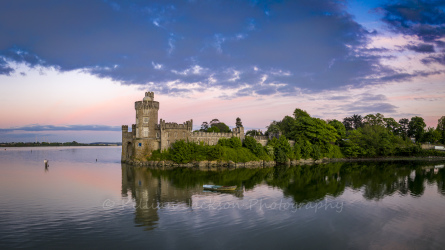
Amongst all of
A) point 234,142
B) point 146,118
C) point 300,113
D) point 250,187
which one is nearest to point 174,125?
point 146,118

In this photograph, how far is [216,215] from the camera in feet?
73.6

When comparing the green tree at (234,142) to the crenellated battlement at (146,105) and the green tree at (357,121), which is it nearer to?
the crenellated battlement at (146,105)

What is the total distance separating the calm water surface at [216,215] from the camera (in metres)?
17.3

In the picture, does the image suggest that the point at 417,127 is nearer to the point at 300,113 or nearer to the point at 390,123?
the point at 390,123

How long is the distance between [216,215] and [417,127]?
11096cm

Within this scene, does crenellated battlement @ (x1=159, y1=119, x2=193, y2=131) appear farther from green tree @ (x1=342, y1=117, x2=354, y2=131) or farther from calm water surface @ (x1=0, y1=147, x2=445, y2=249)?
green tree @ (x1=342, y1=117, x2=354, y2=131)

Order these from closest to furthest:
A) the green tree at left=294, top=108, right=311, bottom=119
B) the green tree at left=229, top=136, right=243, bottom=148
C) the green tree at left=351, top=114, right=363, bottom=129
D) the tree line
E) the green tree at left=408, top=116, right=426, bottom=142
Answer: the tree line < the green tree at left=229, top=136, right=243, bottom=148 < the green tree at left=294, top=108, right=311, bottom=119 < the green tree at left=408, top=116, right=426, bottom=142 < the green tree at left=351, top=114, right=363, bottom=129

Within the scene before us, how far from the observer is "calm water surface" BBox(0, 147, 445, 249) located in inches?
681

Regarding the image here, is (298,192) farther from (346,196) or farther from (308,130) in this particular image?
(308,130)

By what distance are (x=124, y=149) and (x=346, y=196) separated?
156 ft

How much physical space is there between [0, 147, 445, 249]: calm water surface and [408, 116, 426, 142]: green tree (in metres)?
81.9

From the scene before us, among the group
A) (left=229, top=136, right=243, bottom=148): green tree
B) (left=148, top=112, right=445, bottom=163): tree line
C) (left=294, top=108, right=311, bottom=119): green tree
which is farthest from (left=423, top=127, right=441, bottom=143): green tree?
(left=229, top=136, right=243, bottom=148): green tree

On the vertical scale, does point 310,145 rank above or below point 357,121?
below

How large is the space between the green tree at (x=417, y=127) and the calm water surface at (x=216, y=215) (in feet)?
269
